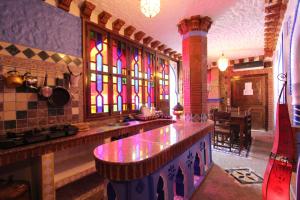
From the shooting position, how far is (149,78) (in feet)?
13.9

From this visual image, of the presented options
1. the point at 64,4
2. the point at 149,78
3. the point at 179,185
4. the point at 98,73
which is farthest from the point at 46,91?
the point at 149,78

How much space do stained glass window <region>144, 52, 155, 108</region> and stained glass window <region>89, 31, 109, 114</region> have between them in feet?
4.04

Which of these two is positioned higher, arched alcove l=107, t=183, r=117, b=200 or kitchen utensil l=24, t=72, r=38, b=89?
kitchen utensil l=24, t=72, r=38, b=89

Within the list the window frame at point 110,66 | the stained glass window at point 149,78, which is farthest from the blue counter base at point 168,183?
the stained glass window at point 149,78

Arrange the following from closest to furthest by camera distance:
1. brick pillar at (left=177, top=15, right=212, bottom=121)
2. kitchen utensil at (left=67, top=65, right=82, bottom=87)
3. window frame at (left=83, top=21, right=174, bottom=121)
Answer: kitchen utensil at (left=67, top=65, right=82, bottom=87) → window frame at (left=83, top=21, right=174, bottom=121) → brick pillar at (left=177, top=15, right=212, bottom=121)

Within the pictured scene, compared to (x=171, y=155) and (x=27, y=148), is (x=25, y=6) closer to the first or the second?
(x=27, y=148)

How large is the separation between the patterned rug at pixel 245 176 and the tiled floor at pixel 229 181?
0.08 metres

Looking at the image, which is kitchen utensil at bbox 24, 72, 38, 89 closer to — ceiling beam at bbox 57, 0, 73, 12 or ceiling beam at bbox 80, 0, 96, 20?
ceiling beam at bbox 57, 0, 73, 12

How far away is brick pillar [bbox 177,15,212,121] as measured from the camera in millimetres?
3196

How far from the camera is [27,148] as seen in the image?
1619 mm

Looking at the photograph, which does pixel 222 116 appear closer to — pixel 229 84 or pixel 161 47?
pixel 161 47

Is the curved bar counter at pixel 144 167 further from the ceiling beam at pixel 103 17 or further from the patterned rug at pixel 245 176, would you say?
the ceiling beam at pixel 103 17

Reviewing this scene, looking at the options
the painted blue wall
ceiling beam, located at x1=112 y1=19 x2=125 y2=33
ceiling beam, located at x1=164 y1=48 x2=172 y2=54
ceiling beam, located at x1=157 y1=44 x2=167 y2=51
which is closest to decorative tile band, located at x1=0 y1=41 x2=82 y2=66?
the painted blue wall

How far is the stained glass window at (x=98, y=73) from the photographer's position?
2852mm
